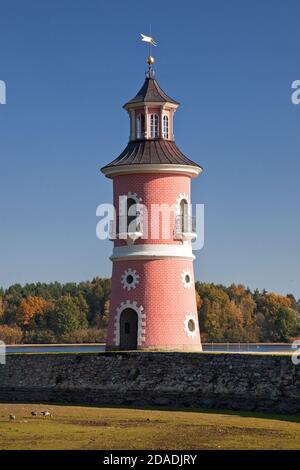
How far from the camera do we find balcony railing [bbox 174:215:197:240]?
35.6 metres

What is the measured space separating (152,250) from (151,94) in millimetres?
5143

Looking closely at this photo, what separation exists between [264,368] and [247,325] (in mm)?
44941

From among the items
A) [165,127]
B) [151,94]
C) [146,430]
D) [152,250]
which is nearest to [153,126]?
[165,127]

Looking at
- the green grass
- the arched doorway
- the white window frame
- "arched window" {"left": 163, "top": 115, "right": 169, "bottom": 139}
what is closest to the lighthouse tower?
the arched doorway

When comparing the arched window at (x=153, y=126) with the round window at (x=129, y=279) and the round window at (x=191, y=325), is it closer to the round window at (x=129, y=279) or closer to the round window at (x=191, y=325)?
the round window at (x=129, y=279)

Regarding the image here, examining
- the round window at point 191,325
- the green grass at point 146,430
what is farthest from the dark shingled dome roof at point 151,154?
the green grass at point 146,430

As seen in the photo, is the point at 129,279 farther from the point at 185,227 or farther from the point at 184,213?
the point at 184,213

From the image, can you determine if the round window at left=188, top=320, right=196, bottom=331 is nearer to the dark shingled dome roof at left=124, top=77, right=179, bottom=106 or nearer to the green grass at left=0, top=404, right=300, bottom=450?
the green grass at left=0, top=404, right=300, bottom=450

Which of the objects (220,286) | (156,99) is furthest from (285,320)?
(156,99)

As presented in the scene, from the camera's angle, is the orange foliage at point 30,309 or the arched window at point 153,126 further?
the orange foliage at point 30,309

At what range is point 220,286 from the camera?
8444cm

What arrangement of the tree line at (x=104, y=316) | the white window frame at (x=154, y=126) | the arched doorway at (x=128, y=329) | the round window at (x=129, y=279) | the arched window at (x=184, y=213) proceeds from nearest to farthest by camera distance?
1. the round window at (x=129, y=279)
2. the arched doorway at (x=128, y=329)
3. the arched window at (x=184, y=213)
4. the white window frame at (x=154, y=126)
5. the tree line at (x=104, y=316)

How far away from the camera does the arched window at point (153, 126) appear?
120 ft

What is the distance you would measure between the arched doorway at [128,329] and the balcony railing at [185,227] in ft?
8.98
